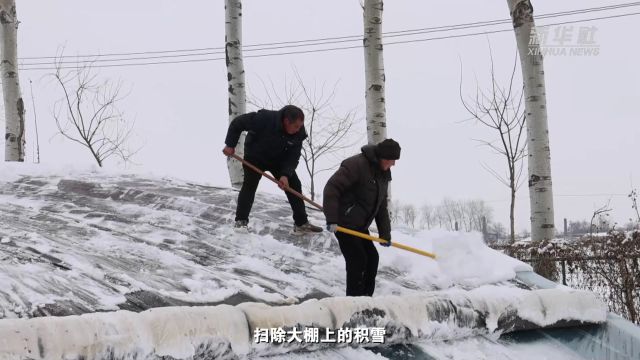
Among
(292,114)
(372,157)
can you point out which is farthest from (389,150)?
(292,114)

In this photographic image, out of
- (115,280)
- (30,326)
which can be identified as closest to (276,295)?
(115,280)

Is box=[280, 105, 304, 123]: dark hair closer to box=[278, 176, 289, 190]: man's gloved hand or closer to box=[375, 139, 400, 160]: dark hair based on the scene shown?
box=[278, 176, 289, 190]: man's gloved hand

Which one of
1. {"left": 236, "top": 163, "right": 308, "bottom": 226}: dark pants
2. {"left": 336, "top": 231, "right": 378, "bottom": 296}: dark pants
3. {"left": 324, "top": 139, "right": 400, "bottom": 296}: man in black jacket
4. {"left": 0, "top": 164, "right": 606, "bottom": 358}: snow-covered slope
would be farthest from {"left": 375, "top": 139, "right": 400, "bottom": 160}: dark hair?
{"left": 236, "top": 163, "right": 308, "bottom": 226}: dark pants

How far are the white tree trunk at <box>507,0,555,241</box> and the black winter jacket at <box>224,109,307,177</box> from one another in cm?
337

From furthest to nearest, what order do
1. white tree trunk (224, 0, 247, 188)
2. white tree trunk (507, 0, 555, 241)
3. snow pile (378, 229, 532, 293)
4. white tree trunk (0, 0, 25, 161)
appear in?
white tree trunk (0, 0, 25, 161) → white tree trunk (224, 0, 247, 188) → white tree trunk (507, 0, 555, 241) → snow pile (378, 229, 532, 293)

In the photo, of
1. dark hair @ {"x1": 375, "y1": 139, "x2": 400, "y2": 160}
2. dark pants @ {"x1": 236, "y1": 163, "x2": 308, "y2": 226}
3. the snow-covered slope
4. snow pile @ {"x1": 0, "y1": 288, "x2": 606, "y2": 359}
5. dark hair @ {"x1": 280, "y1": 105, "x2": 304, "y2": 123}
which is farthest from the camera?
dark pants @ {"x1": 236, "y1": 163, "x2": 308, "y2": 226}

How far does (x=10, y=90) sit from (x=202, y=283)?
7.78 m

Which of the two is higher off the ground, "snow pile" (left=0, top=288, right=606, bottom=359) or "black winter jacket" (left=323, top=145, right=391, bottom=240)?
"black winter jacket" (left=323, top=145, right=391, bottom=240)

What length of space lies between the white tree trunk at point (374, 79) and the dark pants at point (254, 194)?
220cm

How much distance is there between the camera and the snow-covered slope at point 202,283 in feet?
8.83

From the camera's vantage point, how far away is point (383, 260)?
5.13 metres

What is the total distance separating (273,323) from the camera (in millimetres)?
3002

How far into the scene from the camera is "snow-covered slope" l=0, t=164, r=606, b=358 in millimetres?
2691

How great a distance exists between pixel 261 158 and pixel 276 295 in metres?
1.69
